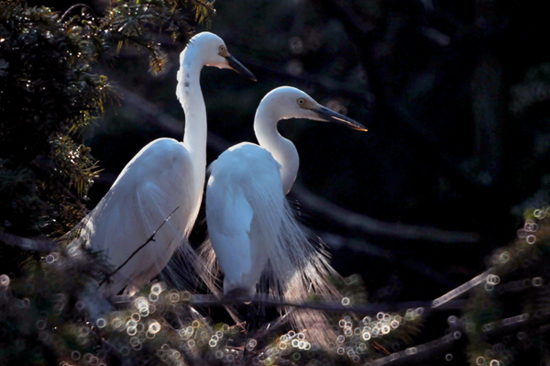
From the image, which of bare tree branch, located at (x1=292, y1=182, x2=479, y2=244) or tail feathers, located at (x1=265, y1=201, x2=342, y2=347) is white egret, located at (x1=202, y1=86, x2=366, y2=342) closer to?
tail feathers, located at (x1=265, y1=201, x2=342, y2=347)

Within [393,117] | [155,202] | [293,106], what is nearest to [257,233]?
[155,202]

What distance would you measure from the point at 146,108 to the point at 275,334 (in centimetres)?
237

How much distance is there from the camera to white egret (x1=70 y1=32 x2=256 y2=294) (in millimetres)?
2119

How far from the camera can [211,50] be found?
2404 mm

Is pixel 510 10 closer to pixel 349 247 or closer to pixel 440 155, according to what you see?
pixel 440 155

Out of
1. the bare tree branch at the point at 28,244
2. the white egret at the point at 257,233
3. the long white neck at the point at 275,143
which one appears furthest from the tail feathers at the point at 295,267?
the bare tree branch at the point at 28,244

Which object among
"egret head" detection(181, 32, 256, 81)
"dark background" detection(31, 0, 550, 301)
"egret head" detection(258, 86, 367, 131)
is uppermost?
"egret head" detection(181, 32, 256, 81)

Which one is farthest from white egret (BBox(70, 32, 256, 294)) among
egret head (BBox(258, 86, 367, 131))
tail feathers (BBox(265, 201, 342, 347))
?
tail feathers (BBox(265, 201, 342, 347))

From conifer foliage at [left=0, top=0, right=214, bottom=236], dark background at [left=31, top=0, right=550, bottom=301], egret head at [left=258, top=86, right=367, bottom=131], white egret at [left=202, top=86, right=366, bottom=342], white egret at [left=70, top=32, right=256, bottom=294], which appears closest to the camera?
conifer foliage at [left=0, top=0, right=214, bottom=236]

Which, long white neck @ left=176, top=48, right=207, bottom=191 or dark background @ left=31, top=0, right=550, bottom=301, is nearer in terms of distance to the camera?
long white neck @ left=176, top=48, right=207, bottom=191

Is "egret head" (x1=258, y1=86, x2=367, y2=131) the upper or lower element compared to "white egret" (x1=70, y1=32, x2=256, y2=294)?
upper

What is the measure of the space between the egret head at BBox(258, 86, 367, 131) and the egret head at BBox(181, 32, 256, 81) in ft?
0.71

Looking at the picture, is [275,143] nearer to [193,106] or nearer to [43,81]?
[193,106]

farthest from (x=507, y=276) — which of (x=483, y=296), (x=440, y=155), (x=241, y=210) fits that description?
(x=440, y=155)
